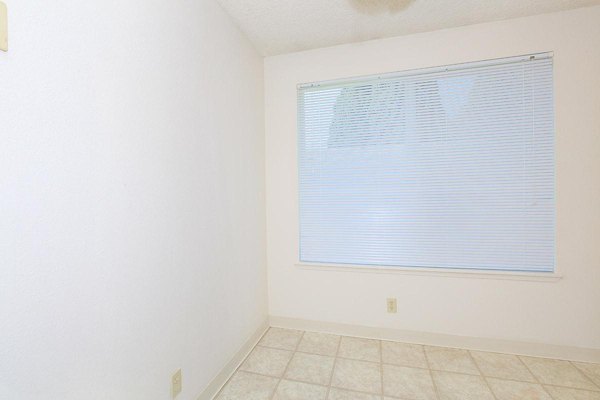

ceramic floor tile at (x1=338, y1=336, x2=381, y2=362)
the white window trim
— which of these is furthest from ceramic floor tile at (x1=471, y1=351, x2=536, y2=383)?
ceramic floor tile at (x1=338, y1=336, x2=381, y2=362)

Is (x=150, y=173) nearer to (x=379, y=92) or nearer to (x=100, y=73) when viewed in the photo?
(x=100, y=73)

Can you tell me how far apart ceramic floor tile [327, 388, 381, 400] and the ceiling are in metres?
2.55

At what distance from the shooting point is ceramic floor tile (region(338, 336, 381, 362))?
211cm

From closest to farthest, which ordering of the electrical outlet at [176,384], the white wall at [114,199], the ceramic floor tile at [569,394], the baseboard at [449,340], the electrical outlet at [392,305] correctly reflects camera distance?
the white wall at [114,199] < the electrical outlet at [176,384] < the ceramic floor tile at [569,394] < the baseboard at [449,340] < the electrical outlet at [392,305]

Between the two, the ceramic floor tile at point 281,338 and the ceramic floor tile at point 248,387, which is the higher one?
the ceramic floor tile at point 248,387

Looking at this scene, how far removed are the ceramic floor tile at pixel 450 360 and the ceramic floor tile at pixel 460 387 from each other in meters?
0.06

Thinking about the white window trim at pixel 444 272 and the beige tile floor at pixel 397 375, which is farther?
the white window trim at pixel 444 272

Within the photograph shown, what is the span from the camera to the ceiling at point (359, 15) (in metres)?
1.90

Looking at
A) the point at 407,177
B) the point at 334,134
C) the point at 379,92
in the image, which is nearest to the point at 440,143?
the point at 407,177

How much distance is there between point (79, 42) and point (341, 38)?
1.94m

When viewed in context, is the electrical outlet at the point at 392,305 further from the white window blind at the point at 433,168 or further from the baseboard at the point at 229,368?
the baseboard at the point at 229,368

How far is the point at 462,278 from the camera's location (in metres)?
2.21

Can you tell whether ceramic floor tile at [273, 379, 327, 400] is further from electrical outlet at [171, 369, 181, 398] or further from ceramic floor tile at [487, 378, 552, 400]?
ceramic floor tile at [487, 378, 552, 400]

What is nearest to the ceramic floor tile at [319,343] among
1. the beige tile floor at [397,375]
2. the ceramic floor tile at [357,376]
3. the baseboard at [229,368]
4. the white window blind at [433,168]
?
the beige tile floor at [397,375]
